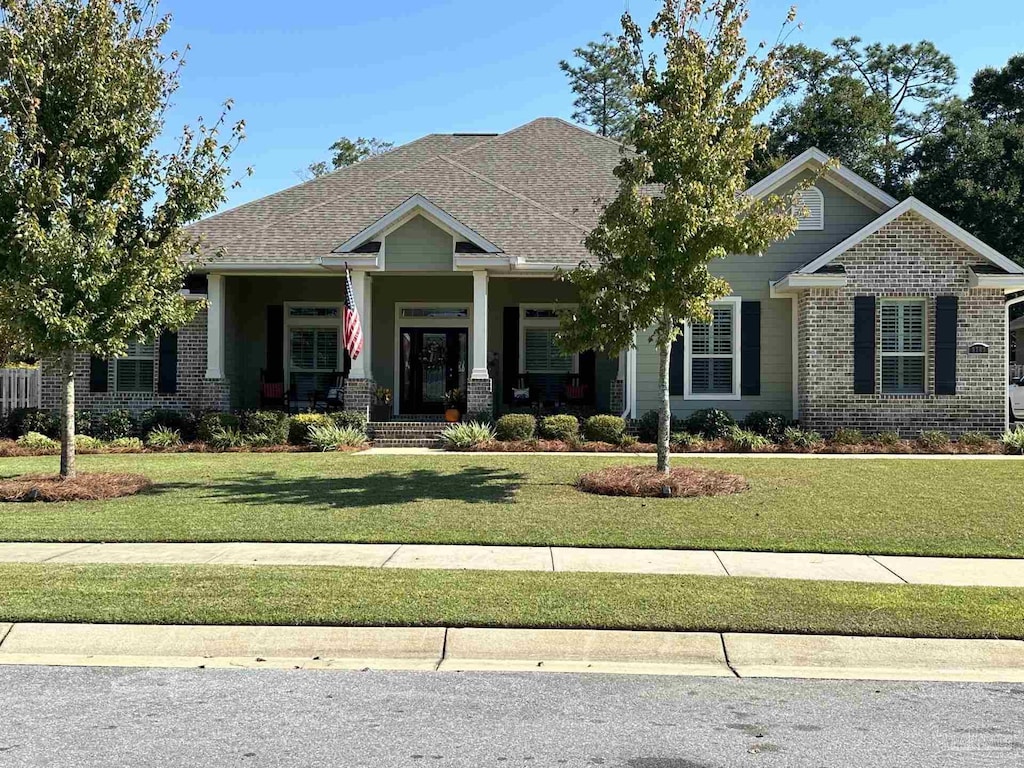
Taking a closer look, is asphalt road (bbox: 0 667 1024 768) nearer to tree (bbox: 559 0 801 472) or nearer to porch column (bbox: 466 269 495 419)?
tree (bbox: 559 0 801 472)

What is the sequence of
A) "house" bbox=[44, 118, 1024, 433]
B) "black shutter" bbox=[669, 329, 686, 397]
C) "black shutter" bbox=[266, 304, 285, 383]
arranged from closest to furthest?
"house" bbox=[44, 118, 1024, 433] → "black shutter" bbox=[669, 329, 686, 397] → "black shutter" bbox=[266, 304, 285, 383]

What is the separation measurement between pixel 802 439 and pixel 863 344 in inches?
96.6

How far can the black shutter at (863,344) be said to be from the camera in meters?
18.0

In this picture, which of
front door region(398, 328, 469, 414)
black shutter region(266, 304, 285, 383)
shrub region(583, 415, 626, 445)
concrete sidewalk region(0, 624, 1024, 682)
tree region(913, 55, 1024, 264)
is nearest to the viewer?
concrete sidewalk region(0, 624, 1024, 682)

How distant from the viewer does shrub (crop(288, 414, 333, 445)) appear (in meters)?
17.7

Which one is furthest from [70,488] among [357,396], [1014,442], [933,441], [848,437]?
[1014,442]

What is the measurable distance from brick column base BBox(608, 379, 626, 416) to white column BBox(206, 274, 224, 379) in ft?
27.5

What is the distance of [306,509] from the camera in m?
10.7

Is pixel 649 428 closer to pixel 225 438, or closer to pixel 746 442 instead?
pixel 746 442

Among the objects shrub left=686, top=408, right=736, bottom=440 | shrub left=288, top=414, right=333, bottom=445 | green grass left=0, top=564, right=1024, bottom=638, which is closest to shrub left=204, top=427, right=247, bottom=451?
shrub left=288, top=414, right=333, bottom=445

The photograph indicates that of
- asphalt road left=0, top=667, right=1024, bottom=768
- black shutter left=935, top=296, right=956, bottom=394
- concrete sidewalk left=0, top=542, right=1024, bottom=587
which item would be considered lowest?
asphalt road left=0, top=667, right=1024, bottom=768

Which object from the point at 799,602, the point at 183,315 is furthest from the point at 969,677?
the point at 183,315

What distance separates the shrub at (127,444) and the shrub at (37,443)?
3.11 ft

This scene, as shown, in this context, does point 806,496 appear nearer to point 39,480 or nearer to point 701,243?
point 701,243
